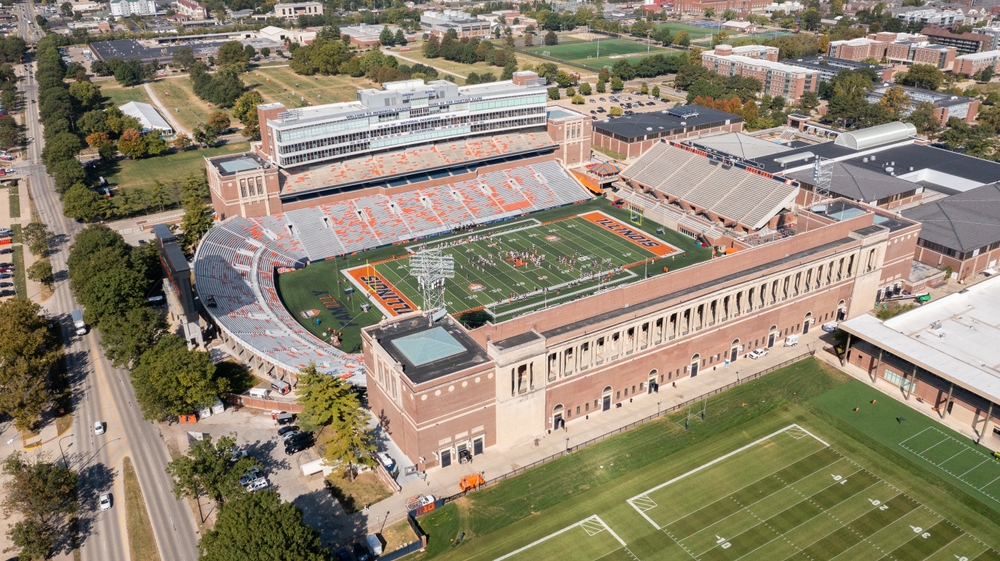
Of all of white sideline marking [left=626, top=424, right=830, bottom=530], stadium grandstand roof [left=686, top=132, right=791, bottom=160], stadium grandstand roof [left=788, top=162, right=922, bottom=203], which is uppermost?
stadium grandstand roof [left=686, top=132, right=791, bottom=160]

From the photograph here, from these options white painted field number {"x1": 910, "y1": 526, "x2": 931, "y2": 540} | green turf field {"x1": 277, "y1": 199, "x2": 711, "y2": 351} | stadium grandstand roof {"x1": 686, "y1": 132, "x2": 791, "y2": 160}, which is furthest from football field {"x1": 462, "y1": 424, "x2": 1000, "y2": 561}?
stadium grandstand roof {"x1": 686, "y1": 132, "x2": 791, "y2": 160}

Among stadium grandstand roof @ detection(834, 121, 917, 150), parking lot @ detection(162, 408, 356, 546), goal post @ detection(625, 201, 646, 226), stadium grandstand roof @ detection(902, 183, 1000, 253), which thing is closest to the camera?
parking lot @ detection(162, 408, 356, 546)

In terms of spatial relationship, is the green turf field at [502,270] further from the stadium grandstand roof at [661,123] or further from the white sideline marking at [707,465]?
the stadium grandstand roof at [661,123]

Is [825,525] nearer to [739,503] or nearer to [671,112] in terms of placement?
[739,503]

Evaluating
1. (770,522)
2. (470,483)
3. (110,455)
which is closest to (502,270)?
(470,483)

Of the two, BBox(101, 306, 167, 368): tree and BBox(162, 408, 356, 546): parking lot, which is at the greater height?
BBox(101, 306, 167, 368): tree

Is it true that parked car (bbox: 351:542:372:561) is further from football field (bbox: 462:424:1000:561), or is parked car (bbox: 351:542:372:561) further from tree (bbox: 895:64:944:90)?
tree (bbox: 895:64:944:90)
